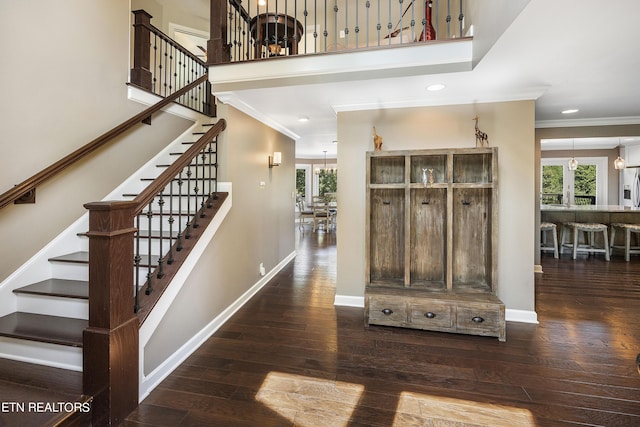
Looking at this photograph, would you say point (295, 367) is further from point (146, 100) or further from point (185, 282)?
point (146, 100)

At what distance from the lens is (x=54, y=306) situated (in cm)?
213

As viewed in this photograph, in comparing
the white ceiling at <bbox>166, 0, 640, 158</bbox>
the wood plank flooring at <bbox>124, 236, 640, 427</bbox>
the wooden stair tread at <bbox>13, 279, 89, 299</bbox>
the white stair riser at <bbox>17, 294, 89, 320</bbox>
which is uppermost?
the white ceiling at <bbox>166, 0, 640, 158</bbox>

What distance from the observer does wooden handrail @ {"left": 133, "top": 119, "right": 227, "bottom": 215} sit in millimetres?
1822

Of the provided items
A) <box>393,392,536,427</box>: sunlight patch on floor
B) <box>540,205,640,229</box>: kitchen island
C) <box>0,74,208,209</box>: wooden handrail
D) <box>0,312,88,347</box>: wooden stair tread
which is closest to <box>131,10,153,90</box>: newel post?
<box>0,74,208,209</box>: wooden handrail

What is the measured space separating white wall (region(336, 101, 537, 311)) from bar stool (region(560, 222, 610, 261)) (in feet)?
12.6

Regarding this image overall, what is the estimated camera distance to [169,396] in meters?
1.87

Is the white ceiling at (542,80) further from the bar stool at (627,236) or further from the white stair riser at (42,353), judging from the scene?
the bar stool at (627,236)

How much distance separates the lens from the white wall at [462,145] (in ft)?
9.67

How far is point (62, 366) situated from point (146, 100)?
113 inches

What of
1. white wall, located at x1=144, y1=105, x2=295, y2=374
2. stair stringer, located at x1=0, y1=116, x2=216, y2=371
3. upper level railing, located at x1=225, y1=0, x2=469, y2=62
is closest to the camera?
stair stringer, located at x1=0, y1=116, x2=216, y2=371

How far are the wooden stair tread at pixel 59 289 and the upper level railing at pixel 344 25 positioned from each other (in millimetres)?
2500

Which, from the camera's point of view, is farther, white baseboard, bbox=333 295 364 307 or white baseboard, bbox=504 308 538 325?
white baseboard, bbox=333 295 364 307

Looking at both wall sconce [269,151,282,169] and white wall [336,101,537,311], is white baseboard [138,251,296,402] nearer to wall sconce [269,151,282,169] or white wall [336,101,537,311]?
white wall [336,101,537,311]

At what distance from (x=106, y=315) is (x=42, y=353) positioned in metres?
0.87
